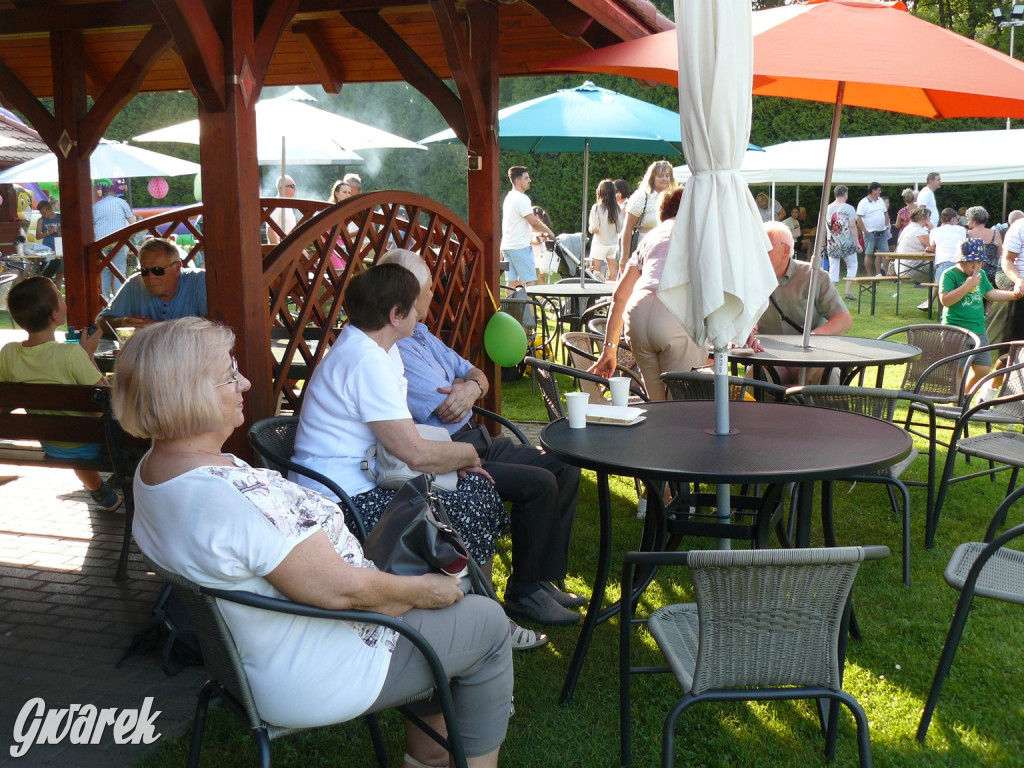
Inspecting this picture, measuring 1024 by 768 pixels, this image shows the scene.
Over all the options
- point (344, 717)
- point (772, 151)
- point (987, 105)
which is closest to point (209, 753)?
point (344, 717)

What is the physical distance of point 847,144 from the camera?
14195mm

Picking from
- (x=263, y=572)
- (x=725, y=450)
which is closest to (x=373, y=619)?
(x=263, y=572)

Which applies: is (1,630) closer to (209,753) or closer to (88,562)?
(88,562)

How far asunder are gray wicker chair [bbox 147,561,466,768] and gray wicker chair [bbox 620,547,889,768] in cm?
48

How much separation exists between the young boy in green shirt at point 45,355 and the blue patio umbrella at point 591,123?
4692mm

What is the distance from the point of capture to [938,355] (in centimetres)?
571

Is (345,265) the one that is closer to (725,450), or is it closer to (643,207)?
(725,450)

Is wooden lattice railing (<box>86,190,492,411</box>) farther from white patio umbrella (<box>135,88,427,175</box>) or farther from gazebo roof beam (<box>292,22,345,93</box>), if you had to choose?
white patio umbrella (<box>135,88,427,175</box>)

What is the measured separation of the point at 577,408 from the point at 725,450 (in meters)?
0.52

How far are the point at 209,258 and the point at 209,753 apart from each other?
5.51ft

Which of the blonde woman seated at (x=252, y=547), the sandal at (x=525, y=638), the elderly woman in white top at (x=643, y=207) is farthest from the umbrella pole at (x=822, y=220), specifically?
the blonde woman seated at (x=252, y=547)

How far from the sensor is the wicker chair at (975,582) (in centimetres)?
254

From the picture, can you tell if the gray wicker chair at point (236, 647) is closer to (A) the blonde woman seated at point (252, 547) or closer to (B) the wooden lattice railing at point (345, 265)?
(A) the blonde woman seated at point (252, 547)

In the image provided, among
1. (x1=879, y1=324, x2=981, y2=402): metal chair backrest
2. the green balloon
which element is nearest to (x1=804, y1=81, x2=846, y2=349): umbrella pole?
(x1=879, y1=324, x2=981, y2=402): metal chair backrest
